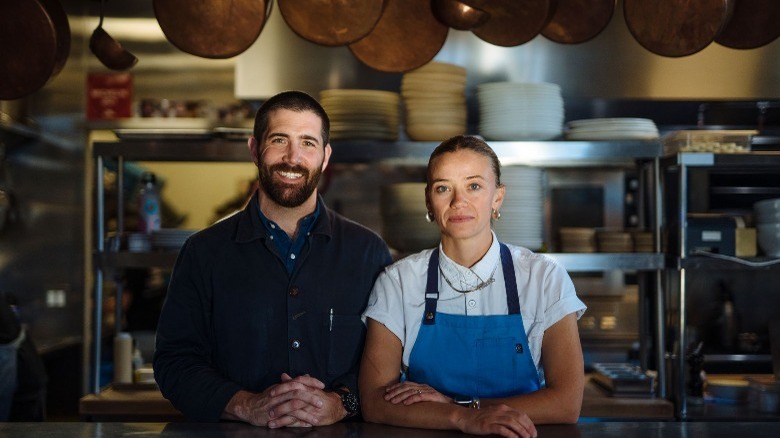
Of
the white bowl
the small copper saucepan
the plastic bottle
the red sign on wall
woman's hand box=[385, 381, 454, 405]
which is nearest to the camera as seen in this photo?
woman's hand box=[385, 381, 454, 405]

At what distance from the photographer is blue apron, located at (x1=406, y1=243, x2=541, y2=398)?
208 cm

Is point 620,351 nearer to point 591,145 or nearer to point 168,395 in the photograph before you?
point 591,145

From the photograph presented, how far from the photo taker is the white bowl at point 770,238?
3355 millimetres

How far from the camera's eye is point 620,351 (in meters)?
4.43

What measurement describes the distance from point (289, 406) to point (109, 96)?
3918 millimetres

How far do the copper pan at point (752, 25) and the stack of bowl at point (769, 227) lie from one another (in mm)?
1300

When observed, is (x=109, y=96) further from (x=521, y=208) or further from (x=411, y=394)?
(x=411, y=394)

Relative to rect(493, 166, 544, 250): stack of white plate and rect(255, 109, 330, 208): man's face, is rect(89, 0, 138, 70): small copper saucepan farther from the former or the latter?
rect(493, 166, 544, 250): stack of white plate

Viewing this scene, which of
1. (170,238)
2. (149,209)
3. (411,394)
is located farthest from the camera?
(149,209)

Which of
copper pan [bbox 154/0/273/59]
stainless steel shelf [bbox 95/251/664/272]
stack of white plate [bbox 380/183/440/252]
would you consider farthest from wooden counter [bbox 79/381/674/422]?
copper pan [bbox 154/0/273/59]

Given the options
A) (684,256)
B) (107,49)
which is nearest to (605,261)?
(684,256)

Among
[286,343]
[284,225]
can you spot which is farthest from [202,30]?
[286,343]

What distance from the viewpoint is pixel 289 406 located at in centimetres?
195

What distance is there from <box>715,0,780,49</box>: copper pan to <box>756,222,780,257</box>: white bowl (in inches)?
51.6
